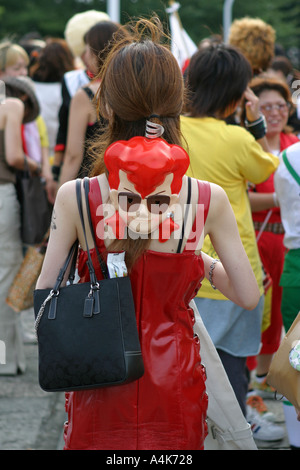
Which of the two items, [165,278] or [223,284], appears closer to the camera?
[165,278]

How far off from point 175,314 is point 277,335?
2390 mm

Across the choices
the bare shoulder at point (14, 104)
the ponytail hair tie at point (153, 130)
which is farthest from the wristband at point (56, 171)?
the ponytail hair tie at point (153, 130)

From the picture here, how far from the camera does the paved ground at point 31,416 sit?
3.95 metres

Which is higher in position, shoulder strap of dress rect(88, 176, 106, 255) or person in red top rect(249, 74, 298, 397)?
shoulder strap of dress rect(88, 176, 106, 255)

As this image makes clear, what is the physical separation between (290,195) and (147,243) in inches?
52.3

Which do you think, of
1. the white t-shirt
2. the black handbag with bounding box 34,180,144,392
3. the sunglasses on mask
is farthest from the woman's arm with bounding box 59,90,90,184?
the black handbag with bounding box 34,180,144,392

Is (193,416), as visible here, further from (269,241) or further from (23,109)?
(23,109)

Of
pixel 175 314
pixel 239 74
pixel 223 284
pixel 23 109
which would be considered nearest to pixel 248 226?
pixel 239 74

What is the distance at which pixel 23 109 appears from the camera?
15.8ft

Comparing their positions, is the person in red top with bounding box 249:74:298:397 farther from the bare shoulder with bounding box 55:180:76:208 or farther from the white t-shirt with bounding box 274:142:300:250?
the bare shoulder with bounding box 55:180:76:208

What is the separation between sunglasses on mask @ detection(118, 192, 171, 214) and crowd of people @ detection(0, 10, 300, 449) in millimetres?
12

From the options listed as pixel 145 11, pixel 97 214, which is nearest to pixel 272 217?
pixel 97 214

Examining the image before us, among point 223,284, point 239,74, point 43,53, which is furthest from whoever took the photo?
point 43,53

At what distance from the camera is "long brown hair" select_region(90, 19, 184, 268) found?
2.10 meters
